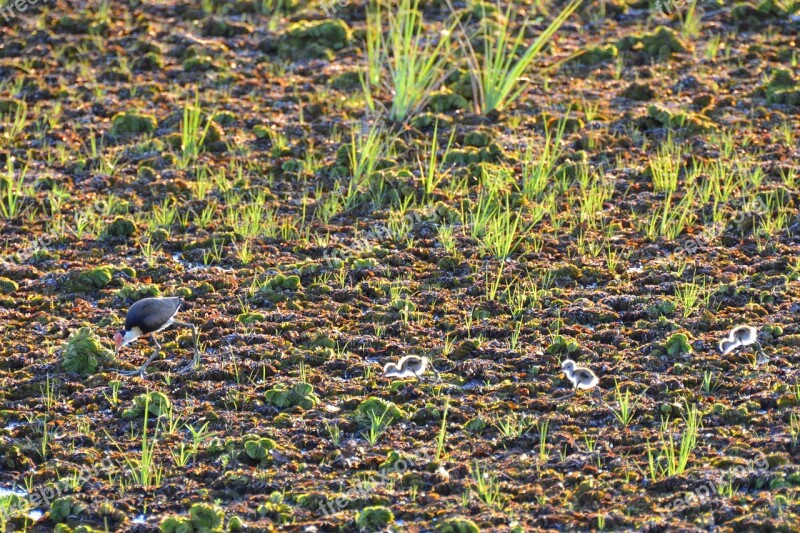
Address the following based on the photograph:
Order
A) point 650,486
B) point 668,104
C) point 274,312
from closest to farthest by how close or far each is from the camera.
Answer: point 650,486 < point 274,312 < point 668,104

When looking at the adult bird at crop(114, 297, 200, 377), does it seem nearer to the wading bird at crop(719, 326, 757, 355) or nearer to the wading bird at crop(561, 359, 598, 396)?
the wading bird at crop(561, 359, 598, 396)

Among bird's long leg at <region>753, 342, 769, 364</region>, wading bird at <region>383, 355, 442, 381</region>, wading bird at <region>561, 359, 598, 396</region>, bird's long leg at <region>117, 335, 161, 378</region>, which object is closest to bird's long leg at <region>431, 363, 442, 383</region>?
wading bird at <region>383, 355, 442, 381</region>

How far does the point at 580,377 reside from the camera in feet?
20.7

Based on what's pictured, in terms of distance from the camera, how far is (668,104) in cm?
975

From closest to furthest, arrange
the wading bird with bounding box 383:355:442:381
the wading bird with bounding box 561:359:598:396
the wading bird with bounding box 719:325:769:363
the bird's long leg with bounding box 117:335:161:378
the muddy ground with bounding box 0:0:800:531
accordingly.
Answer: the muddy ground with bounding box 0:0:800:531, the wading bird with bounding box 561:359:598:396, the wading bird with bounding box 383:355:442:381, the wading bird with bounding box 719:325:769:363, the bird's long leg with bounding box 117:335:161:378

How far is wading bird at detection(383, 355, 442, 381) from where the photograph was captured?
255 inches

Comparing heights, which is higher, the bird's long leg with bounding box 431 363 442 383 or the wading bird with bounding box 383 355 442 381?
the wading bird with bounding box 383 355 442 381

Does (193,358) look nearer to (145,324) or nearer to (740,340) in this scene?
A: (145,324)

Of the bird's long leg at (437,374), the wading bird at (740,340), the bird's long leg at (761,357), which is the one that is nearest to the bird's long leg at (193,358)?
the bird's long leg at (437,374)

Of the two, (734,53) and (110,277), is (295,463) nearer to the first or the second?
(110,277)

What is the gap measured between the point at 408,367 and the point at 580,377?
80cm

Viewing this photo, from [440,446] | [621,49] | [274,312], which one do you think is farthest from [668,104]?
[440,446]

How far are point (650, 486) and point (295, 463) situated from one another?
1.48m

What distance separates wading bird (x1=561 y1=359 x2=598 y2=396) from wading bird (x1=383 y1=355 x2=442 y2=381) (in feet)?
2.04
